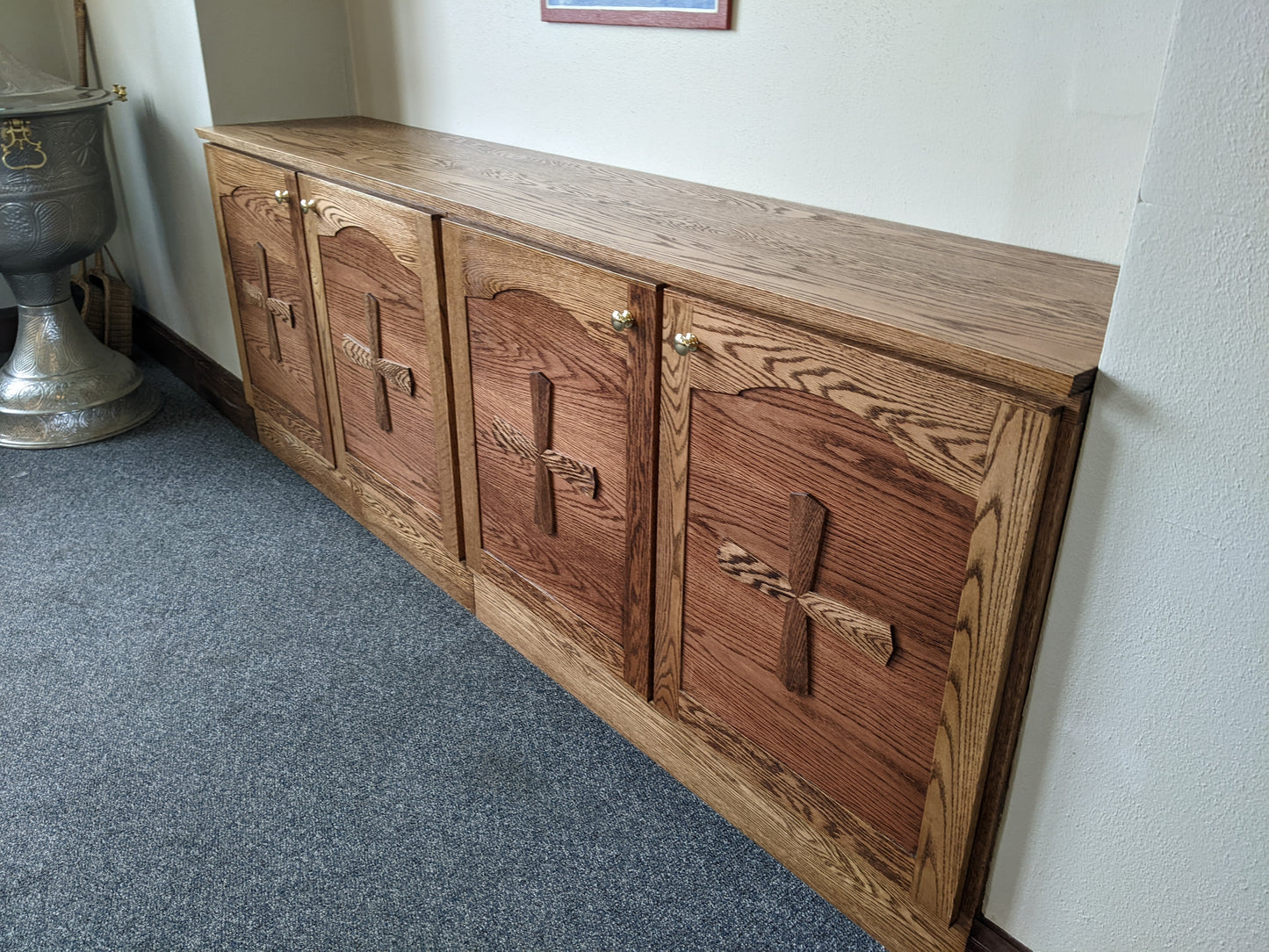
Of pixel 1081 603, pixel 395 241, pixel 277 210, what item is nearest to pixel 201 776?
pixel 395 241

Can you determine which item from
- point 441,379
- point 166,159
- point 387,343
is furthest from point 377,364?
point 166,159

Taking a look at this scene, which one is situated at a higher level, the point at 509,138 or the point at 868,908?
the point at 509,138

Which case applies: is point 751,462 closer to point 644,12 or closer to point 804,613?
point 804,613

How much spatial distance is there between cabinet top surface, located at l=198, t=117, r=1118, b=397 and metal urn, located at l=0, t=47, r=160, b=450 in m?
0.90

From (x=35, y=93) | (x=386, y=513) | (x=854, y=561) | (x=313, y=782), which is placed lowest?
(x=313, y=782)

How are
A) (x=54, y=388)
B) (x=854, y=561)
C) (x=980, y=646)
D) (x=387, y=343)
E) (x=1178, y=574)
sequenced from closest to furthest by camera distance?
(x=1178, y=574)
(x=980, y=646)
(x=854, y=561)
(x=387, y=343)
(x=54, y=388)

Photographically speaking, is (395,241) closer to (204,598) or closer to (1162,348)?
(204,598)

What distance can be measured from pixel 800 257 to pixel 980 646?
54 cm

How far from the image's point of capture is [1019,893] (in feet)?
3.74

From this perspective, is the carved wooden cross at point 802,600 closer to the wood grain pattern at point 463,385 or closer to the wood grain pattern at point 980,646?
the wood grain pattern at point 980,646

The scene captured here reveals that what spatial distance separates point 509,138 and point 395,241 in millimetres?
504

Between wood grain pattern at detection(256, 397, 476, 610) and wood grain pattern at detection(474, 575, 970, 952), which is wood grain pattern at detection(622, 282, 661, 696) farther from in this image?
wood grain pattern at detection(256, 397, 476, 610)

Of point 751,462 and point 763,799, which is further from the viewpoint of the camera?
point 763,799

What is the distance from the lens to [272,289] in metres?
2.31
